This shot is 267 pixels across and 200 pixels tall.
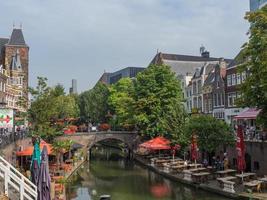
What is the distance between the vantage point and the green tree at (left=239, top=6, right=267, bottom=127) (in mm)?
21906

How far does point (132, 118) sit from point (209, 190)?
27.3 meters

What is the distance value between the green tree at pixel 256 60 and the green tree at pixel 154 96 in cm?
2686

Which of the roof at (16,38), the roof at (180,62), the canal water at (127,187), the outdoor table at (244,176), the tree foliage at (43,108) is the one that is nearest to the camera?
the outdoor table at (244,176)

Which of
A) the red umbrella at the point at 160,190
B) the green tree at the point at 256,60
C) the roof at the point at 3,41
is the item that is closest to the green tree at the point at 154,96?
the red umbrella at the point at 160,190

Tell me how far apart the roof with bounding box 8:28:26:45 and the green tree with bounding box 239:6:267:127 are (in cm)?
5899

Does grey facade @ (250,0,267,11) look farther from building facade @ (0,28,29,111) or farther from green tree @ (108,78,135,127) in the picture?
building facade @ (0,28,29,111)

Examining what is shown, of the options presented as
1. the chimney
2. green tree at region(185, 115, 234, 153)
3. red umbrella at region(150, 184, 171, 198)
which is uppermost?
the chimney

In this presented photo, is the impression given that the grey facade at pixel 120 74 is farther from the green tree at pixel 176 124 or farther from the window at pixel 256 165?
the window at pixel 256 165

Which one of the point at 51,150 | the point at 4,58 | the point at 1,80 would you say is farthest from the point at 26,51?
the point at 51,150

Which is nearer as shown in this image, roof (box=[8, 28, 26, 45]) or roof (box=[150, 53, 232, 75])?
roof (box=[8, 28, 26, 45])

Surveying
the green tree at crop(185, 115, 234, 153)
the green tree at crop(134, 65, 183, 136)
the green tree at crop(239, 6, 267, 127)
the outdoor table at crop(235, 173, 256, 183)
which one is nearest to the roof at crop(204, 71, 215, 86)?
the green tree at crop(134, 65, 183, 136)

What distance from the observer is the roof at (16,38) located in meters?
73.8

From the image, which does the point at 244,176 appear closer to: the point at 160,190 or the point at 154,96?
the point at 160,190

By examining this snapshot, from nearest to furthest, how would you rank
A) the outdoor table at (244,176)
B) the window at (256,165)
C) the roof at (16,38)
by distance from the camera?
the outdoor table at (244,176) < the window at (256,165) < the roof at (16,38)
